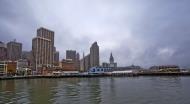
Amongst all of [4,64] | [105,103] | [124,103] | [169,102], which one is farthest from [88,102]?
[4,64]

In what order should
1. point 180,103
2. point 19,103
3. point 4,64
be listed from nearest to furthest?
1. point 180,103
2. point 19,103
3. point 4,64

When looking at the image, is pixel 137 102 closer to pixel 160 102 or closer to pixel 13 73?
pixel 160 102

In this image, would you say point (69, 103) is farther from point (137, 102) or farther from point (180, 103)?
point (180, 103)

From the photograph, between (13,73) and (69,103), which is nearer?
(69,103)

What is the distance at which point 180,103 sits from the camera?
2755cm

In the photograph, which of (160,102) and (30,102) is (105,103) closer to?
(160,102)

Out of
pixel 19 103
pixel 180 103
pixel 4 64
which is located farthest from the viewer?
pixel 4 64

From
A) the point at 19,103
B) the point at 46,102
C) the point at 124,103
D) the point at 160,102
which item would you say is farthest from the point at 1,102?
the point at 160,102

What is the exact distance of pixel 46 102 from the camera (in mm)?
29906

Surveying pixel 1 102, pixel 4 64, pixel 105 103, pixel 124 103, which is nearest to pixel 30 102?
pixel 1 102

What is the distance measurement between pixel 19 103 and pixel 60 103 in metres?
5.05

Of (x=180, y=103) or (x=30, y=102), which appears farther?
(x=30, y=102)

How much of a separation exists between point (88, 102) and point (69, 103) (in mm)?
2356

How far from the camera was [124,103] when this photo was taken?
28.2m
